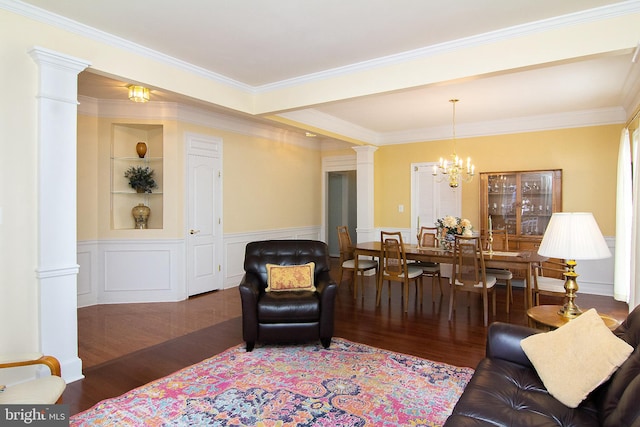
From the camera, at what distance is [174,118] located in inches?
205

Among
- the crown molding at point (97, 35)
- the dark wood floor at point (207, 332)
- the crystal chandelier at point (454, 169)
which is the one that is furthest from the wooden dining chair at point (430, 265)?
the crown molding at point (97, 35)

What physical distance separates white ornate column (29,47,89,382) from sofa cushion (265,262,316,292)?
1.64 m

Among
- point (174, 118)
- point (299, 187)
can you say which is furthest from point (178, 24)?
point (299, 187)

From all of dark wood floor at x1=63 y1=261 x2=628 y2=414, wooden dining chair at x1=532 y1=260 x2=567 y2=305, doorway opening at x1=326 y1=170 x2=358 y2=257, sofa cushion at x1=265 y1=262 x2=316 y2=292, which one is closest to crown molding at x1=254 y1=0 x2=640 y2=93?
sofa cushion at x1=265 y1=262 x2=316 y2=292

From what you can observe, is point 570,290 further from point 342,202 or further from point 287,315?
point 342,202

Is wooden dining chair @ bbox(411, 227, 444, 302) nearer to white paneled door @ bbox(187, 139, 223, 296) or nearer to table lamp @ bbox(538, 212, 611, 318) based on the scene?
table lamp @ bbox(538, 212, 611, 318)

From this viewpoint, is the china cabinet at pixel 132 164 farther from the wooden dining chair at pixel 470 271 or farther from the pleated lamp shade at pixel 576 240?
the pleated lamp shade at pixel 576 240

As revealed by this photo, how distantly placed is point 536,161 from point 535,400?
508cm

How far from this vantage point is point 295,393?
2.66 meters

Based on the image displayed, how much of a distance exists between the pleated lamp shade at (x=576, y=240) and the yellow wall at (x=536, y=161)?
150 inches

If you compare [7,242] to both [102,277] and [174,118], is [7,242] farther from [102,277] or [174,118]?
[174,118]

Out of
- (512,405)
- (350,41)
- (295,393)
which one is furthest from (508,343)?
(350,41)

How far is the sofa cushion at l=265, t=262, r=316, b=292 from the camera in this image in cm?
373

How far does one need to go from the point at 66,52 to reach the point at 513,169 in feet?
19.7
